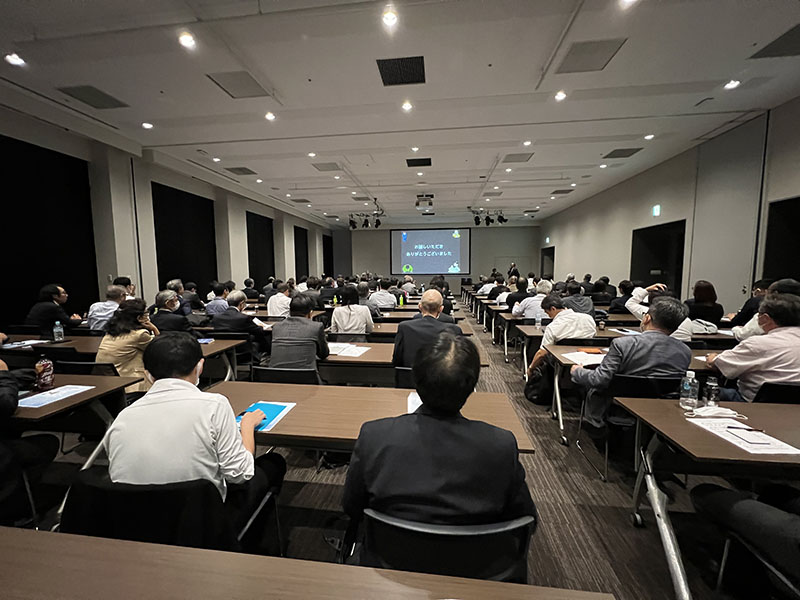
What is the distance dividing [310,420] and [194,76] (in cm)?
464

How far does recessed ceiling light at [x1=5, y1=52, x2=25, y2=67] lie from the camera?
390 cm

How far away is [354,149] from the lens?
23.0 feet

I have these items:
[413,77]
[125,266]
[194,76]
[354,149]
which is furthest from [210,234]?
[413,77]

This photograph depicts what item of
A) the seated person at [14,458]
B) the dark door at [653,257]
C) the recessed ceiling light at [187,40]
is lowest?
the seated person at [14,458]

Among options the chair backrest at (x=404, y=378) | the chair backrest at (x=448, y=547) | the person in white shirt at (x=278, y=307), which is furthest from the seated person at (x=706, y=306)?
the person in white shirt at (x=278, y=307)

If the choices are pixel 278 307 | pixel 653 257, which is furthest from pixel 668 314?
pixel 653 257

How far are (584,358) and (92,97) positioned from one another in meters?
6.87

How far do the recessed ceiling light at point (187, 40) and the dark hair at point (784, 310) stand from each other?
210 inches

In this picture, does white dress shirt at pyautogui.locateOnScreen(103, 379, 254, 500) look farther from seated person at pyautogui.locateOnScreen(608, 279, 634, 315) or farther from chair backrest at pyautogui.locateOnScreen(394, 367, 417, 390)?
seated person at pyautogui.locateOnScreen(608, 279, 634, 315)

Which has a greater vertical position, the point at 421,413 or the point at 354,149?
the point at 354,149

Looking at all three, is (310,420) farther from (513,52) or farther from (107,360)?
(513,52)

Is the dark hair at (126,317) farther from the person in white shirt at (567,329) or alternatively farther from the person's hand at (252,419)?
the person in white shirt at (567,329)

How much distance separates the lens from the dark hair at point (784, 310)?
219 centimetres

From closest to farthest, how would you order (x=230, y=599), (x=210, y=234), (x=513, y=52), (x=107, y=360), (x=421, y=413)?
1. (x=230, y=599)
2. (x=421, y=413)
3. (x=107, y=360)
4. (x=513, y=52)
5. (x=210, y=234)
